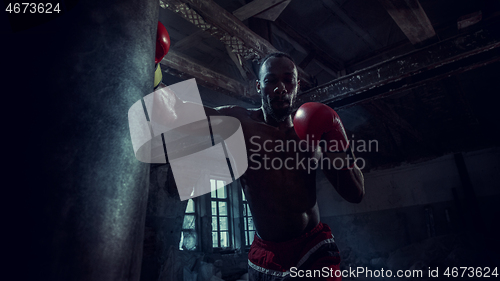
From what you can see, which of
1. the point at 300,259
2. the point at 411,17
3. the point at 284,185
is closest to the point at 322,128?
the point at 284,185

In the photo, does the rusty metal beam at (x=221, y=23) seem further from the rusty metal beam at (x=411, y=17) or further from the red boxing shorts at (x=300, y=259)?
the red boxing shorts at (x=300, y=259)

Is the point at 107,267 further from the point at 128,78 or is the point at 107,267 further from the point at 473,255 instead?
the point at 473,255

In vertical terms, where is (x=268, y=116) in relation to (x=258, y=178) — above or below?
above

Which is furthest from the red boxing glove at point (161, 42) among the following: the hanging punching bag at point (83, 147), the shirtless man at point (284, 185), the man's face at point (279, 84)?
the man's face at point (279, 84)

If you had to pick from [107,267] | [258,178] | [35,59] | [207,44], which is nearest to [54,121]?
[35,59]

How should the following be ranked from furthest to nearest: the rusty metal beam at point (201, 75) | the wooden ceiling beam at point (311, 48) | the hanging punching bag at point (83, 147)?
1. the wooden ceiling beam at point (311, 48)
2. the rusty metal beam at point (201, 75)
3. the hanging punching bag at point (83, 147)

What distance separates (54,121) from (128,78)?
16 centimetres

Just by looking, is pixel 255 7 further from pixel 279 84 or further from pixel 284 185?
pixel 284 185

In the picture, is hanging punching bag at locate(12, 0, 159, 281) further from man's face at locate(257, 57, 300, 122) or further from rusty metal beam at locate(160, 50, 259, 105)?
rusty metal beam at locate(160, 50, 259, 105)

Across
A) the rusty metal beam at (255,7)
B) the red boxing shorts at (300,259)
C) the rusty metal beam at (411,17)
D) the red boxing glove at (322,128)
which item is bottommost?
the red boxing shorts at (300,259)

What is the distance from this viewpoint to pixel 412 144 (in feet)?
25.3

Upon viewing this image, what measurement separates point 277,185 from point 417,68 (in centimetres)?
197

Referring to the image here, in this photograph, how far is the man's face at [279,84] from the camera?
197cm

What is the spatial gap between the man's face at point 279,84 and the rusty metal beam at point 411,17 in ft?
3.70
